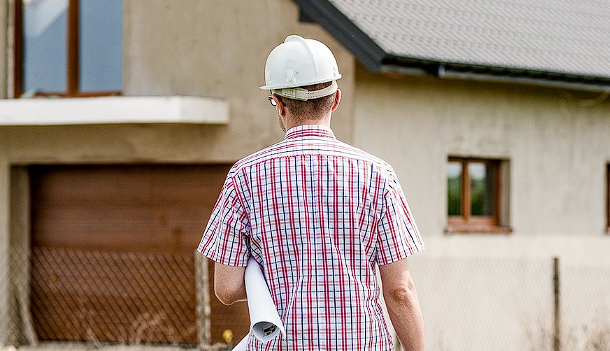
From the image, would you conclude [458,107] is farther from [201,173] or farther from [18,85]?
[18,85]

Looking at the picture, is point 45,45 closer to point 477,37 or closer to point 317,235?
point 477,37

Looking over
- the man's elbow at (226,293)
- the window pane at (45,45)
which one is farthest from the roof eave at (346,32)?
the man's elbow at (226,293)

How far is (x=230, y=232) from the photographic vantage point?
3008 mm

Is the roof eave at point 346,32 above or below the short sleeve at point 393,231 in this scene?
above

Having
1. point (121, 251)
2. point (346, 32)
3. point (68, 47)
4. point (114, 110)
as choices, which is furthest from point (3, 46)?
point (346, 32)

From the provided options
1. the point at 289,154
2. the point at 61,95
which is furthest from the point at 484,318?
the point at 289,154

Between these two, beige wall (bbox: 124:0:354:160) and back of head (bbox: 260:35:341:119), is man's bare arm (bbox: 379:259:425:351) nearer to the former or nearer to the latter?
back of head (bbox: 260:35:341:119)

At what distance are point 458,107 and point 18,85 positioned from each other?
441 centimetres

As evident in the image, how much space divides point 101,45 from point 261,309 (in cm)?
922

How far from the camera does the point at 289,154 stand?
9.96ft

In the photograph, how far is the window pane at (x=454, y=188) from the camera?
1173cm

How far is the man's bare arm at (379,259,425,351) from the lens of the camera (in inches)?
120

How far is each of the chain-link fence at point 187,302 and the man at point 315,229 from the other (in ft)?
26.2

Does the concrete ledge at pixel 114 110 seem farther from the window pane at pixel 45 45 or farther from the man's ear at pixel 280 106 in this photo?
the man's ear at pixel 280 106
